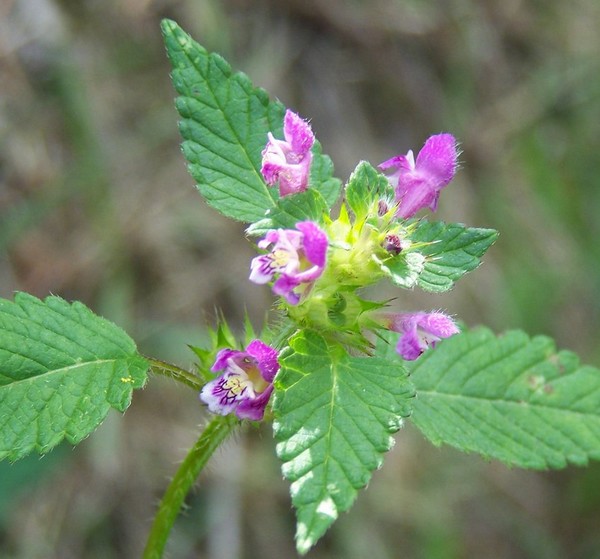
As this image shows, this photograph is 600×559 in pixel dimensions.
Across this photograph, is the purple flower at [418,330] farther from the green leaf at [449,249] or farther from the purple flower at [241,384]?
the purple flower at [241,384]

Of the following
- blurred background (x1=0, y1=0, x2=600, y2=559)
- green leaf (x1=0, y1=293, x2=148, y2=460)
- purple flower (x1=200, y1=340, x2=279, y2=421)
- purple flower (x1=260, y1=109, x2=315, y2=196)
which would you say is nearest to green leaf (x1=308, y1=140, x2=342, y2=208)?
purple flower (x1=260, y1=109, x2=315, y2=196)

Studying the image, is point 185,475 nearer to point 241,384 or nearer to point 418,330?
point 241,384

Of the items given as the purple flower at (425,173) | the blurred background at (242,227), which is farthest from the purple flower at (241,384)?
the blurred background at (242,227)

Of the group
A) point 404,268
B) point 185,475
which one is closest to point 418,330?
point 404,268

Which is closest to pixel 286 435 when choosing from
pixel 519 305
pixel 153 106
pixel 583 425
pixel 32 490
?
pixel 583 425

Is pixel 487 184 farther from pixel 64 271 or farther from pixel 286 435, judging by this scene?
pixel 286 435

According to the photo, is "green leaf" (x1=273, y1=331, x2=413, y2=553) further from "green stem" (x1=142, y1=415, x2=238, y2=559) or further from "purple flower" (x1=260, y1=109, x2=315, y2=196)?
"purple flower" (x1=260, y1=109, x2=315, y2=196)
